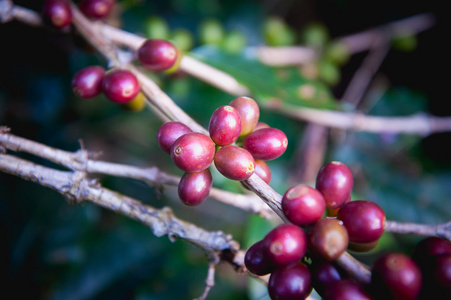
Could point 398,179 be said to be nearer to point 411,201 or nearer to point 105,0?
point 411,201

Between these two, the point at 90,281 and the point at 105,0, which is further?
the point at 90,281

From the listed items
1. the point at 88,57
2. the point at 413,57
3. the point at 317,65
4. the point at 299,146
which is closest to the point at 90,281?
the point at 88,57

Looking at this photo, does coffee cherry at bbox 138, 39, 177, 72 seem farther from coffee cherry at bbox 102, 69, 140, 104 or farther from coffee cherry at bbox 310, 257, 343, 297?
coffee cherry at bbox 310, 257, 343, 297

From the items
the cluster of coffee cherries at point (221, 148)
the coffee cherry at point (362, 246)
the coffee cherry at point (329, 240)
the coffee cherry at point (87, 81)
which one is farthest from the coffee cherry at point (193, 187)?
the coffee cherry at point (87, 81)

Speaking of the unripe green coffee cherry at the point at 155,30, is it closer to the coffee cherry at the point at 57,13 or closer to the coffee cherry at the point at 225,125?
the coffee cherry at the point at 57,13

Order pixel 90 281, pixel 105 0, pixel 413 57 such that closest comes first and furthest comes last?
pixel 105 0
pixel 90 281
pixel 413 57

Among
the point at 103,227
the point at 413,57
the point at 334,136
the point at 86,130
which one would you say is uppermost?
the point at 413,57

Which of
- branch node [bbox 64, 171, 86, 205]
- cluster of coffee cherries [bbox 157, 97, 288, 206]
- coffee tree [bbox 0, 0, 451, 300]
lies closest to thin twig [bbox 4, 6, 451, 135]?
coffee tree [bbox 0, 0, 451, 300]

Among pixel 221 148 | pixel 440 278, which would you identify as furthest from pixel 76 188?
pixel 440 278
